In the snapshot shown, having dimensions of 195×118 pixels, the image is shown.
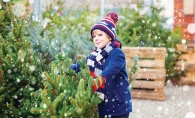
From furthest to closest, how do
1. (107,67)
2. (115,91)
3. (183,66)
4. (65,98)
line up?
(183,66) < (115,91) < (107,67) < (65,98)

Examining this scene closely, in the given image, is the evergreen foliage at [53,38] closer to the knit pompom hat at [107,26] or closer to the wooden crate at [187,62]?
the knit pompom hat at [107,26]

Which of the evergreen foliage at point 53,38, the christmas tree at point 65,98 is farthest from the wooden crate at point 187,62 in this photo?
the christmas tree at point 65,98

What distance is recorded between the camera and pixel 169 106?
6586 millimetres

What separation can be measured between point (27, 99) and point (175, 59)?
644 centimetres

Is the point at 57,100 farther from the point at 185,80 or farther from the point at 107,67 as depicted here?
the point at 185,80

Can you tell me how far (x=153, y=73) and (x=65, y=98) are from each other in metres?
4.98

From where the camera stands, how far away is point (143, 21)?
846 centimetres

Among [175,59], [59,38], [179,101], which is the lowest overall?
[179,101]

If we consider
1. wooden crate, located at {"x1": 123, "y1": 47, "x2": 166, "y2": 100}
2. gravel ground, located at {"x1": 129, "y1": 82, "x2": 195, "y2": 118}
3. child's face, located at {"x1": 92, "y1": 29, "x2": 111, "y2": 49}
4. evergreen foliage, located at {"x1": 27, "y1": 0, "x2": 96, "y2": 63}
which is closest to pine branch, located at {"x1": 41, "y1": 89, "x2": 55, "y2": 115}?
child's face, located at {"x1": 92, "y1": 29, "x2": 111, "y2": 49}

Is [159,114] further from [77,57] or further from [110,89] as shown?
[110,89]

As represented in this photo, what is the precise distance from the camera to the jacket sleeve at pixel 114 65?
2893 mm

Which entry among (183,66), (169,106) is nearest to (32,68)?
(169,106)

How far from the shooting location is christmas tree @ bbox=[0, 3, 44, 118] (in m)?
2.99

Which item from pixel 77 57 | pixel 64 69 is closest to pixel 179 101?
pixel 77 57
